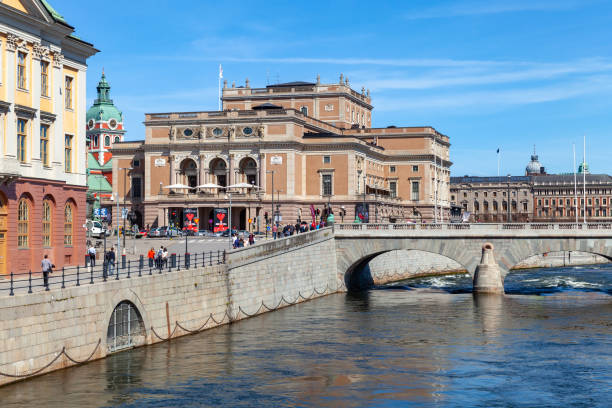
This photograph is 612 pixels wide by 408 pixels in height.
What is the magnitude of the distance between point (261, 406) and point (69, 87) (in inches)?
1124

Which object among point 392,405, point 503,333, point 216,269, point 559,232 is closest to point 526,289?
point 559,232

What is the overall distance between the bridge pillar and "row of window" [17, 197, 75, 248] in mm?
32891

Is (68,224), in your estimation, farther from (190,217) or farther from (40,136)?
(190,217)

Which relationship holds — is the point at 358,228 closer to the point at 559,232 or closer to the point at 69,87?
the point at 559,232

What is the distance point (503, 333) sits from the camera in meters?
51.9

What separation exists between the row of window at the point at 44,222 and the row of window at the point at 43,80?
5957 millimetres

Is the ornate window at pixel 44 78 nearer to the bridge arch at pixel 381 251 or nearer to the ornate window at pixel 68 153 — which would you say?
the ornate window at pixel 68 153

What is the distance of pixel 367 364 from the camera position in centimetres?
4253

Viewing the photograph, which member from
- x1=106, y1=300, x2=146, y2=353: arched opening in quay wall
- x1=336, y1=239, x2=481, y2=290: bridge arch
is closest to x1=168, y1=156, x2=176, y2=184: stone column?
x1=336, y1=239, x2=481, y2=290: bridge arch

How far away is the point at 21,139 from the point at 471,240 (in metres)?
37.5

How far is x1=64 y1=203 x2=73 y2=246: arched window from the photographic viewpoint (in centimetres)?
5491

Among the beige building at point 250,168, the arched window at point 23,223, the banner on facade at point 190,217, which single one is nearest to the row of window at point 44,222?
the arched window at point 23,223

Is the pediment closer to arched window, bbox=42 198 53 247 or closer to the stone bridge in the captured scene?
arched window, bbox=42 198 53 247

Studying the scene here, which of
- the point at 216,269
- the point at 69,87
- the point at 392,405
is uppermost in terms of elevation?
the point at 69,87
